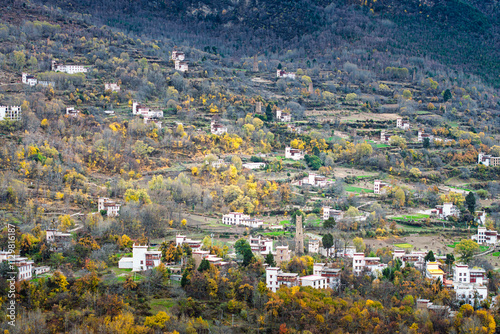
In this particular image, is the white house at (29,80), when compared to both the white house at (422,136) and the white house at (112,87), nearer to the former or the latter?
the white house at (112,87)

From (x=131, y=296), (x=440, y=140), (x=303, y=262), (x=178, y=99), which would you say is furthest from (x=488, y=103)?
(x=131, y=296)

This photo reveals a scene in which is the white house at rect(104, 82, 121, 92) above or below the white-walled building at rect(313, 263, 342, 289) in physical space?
above

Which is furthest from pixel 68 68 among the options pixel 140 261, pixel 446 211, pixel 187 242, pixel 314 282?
pixel 314 282

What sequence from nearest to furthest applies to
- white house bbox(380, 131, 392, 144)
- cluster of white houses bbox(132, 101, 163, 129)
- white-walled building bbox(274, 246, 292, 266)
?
1. white-walled building bbox(274, 246, 292, 266)
2. cluster of white houses bbox(132, 101, 163, 129)
3. white house bbox(380, 131, 392, 144)

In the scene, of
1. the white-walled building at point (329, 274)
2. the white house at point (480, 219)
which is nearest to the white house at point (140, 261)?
the white-walled building at point (329, 274)

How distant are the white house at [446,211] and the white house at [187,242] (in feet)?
54.2

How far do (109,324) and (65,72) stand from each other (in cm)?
3952

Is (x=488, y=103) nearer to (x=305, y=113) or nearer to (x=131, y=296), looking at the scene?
(x=305, y=113)

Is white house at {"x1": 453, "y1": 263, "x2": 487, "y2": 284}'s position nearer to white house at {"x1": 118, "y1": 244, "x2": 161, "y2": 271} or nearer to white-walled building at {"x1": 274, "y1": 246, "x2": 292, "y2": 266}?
white-walled building at {"x1": 274, "y1": 246, "x2": 292, "y2": 266}

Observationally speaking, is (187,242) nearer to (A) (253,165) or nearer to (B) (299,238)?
(B) (299,238)

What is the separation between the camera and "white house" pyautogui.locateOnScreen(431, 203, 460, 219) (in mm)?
47500

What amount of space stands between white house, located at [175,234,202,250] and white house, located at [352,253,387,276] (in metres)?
7.35

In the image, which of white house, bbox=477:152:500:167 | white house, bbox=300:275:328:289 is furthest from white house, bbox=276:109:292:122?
white house, bbox=300:275:328:289

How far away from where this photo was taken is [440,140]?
6238 centimetres
